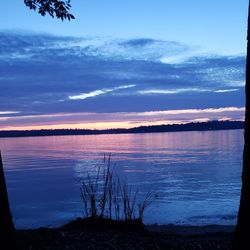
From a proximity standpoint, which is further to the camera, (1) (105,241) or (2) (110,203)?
(2) (110,203)

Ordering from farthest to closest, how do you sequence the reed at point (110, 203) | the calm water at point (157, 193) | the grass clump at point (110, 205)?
the calm water at point (157, 193), the reed at point (110, 203), the grass clump at point (110, 205)

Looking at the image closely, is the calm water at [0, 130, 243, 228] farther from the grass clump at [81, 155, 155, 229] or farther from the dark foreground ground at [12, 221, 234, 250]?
the dark foreground ground at [12, 221, 234, 250]

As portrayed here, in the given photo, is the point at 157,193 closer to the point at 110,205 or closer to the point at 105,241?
the point at 110,205

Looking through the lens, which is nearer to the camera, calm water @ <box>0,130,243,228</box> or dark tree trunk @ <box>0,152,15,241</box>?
dark tree trunk @ <box>0,152,15,241</box>

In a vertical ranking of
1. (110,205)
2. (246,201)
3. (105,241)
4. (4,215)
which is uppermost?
(246,201)

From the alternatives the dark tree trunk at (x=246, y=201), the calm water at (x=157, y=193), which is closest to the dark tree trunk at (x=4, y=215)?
the dark tree trunk at (x=246, y=201)

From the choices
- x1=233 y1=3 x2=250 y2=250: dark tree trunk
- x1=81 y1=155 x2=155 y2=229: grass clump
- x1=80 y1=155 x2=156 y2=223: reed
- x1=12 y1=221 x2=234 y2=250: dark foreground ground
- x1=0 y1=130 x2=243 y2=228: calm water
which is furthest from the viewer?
x1=0 y1=130 x2=243 y2=228: calm water

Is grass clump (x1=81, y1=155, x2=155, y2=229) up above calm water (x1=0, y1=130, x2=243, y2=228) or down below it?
above

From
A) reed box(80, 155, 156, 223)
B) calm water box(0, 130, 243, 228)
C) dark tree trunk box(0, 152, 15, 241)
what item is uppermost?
dark tree trunk box(0, 152, 15, 241)

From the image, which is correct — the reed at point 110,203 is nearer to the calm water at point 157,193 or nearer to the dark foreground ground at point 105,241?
the calm water at point 157,193

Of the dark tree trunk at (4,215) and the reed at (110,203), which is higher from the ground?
the dark tree trunk at (4,215)

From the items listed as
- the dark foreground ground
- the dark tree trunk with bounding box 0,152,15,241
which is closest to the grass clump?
the dark foreground ground

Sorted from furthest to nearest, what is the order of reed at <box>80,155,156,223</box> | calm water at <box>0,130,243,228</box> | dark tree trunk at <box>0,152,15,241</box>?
1. calm water at <box>0,130,243,228</box>
2. reed at <box>80,155,156,223</box>
3. dark tree trunk at <box>0,152,15,241</box>

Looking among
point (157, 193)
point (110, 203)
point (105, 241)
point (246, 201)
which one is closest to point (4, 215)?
point (105, 241)
